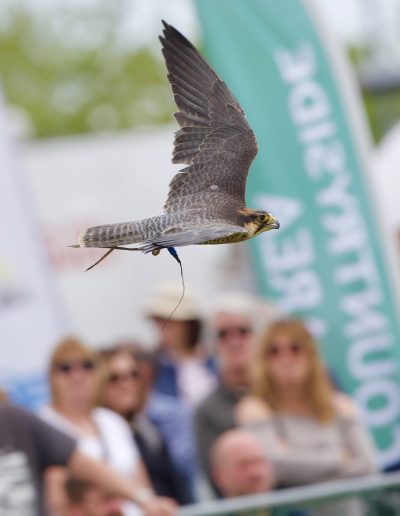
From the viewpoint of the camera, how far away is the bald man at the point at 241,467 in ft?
25.3

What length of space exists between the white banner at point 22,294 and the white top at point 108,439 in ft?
7.73

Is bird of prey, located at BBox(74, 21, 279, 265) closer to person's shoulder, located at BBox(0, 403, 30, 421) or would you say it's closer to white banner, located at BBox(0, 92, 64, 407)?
person's shoulder, located at BBox(0, 403, 30, 421)

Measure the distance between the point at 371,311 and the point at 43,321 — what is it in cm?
223

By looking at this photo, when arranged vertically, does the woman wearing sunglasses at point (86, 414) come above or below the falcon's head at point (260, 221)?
below

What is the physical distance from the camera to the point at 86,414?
7910 mm

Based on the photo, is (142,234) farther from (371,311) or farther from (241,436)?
(371,311)

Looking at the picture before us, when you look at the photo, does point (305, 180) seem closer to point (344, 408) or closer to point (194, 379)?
point (194, 379)

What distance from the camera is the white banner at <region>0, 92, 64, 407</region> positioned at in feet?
34.0

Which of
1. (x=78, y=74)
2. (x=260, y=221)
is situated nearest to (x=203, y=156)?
(x=260, y=221)

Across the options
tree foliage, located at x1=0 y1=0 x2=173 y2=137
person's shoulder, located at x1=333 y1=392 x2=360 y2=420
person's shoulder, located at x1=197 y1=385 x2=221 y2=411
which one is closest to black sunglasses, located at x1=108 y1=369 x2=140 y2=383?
person's shoulder, located at x1=197 y1=385 x2=221 y2=411

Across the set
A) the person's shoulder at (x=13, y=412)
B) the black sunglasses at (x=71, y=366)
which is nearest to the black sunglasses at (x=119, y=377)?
the black sunglasses at (x=71, y=366)

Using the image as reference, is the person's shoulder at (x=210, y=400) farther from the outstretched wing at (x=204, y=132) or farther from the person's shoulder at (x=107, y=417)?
the outstretched wing at (x=204, y=132)

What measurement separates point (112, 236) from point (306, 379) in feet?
13.1

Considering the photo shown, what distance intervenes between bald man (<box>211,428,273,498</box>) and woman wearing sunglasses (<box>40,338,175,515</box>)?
0.39m
